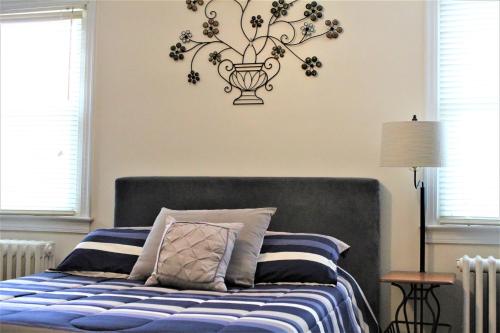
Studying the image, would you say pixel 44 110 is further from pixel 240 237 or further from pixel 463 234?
pixel 463 234

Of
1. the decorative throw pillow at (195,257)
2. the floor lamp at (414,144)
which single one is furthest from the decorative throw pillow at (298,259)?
the floor lamp at (414,144)

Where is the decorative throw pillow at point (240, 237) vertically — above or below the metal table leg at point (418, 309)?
above

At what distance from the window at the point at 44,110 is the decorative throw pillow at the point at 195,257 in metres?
1.44

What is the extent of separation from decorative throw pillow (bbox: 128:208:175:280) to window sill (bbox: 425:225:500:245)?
145 cm

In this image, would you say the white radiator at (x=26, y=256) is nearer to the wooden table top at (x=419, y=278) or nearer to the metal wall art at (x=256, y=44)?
the metal wall art at (x=256, y=44)

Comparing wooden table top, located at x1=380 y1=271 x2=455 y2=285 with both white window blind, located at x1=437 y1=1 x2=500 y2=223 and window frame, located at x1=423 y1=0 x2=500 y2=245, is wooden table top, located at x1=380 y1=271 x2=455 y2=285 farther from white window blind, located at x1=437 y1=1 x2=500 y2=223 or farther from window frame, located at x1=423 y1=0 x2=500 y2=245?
white window blind, located at x1=437 y1=1 x2=500 y2=223

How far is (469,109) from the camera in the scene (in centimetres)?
354

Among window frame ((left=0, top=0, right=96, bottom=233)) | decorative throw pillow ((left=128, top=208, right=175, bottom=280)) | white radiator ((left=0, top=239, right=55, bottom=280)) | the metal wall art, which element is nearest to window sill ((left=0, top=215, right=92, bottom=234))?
window frame ((left=0, top=0, right=96, bottom=233))

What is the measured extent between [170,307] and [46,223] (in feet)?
7.12

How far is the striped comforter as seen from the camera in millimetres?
2146

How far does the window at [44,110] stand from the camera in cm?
430

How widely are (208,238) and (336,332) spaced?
0.74m

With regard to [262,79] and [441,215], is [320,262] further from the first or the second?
[262,79]

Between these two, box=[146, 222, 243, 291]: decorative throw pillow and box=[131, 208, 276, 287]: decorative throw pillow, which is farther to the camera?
box=[131, 208, 276, 287]: decorative throw pillow
